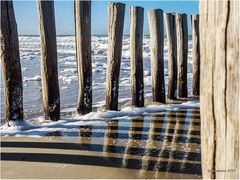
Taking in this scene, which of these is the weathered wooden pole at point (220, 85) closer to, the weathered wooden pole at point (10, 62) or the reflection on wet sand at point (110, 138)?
the reflection on wet sand at point (110, 138)

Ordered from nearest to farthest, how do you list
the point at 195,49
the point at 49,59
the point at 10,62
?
the point at 10,62 < the point at 49,59 < the point at 195,49

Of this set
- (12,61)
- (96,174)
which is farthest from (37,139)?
(96,174)

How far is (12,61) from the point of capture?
5.54 m

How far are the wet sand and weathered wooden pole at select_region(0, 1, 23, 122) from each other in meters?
0.67

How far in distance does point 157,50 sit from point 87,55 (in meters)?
1.85

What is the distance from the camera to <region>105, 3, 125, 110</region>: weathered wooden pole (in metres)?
6.59

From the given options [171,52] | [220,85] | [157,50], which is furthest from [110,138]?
[220,85]

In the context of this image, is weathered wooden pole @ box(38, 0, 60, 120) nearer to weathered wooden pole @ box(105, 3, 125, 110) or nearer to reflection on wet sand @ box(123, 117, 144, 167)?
weathered wooden pole @ box(105, 3, 125, 110)

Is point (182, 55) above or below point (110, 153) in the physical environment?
above

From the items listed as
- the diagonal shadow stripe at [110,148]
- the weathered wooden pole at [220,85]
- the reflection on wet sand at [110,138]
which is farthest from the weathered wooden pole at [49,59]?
the weathered wooden pole at [220,85]

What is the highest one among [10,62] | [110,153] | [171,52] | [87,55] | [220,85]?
[171,52]

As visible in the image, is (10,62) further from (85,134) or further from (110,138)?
(110,138)

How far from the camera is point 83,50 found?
6.36m

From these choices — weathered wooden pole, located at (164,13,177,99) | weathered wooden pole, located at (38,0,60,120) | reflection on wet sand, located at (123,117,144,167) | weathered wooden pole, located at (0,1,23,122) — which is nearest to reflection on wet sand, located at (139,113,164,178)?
reflection on wet sand, located at (123,117,144,167)
